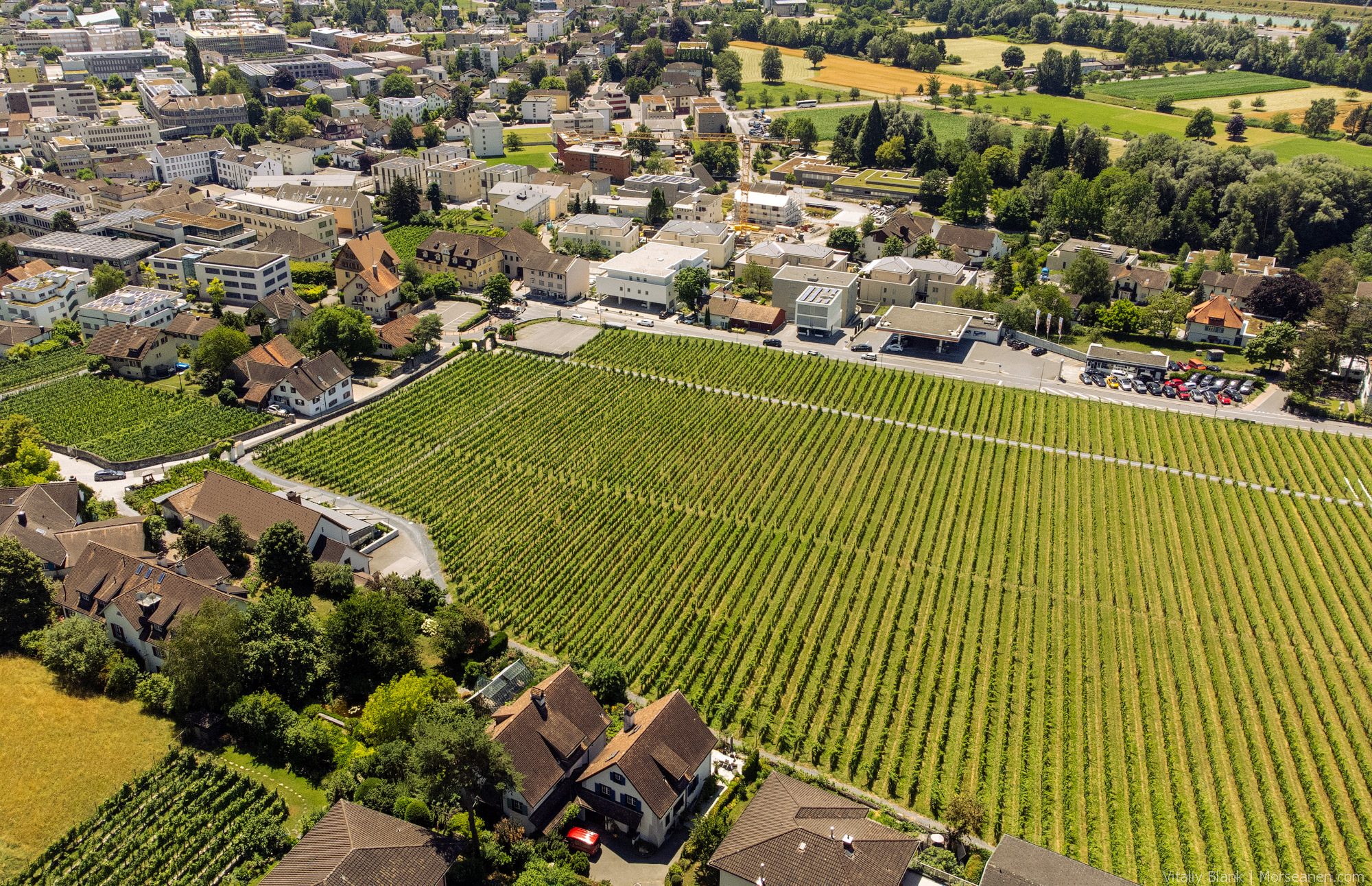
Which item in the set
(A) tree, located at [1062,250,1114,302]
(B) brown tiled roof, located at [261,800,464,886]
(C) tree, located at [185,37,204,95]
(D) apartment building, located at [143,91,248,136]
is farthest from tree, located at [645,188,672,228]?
(C) tree, located at [185,37,204,95]

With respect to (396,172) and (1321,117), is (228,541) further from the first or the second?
(1321,117)

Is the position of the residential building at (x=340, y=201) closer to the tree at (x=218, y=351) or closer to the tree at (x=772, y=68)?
the tree at (x=218, y=351)

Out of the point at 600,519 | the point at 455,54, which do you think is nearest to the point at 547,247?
the point at 600,519

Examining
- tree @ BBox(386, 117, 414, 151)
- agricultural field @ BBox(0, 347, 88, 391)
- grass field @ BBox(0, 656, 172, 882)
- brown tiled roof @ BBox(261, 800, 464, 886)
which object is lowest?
grass field @ BBox(0, 656, 172, 882)

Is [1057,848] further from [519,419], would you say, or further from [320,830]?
[519,419]

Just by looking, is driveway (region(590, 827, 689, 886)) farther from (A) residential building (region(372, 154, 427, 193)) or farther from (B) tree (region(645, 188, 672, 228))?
(A) residential building (region(372, 154, 427, 193))

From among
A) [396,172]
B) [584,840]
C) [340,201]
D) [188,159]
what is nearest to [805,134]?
[396,172]

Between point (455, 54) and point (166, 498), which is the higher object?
point (455, 54)
